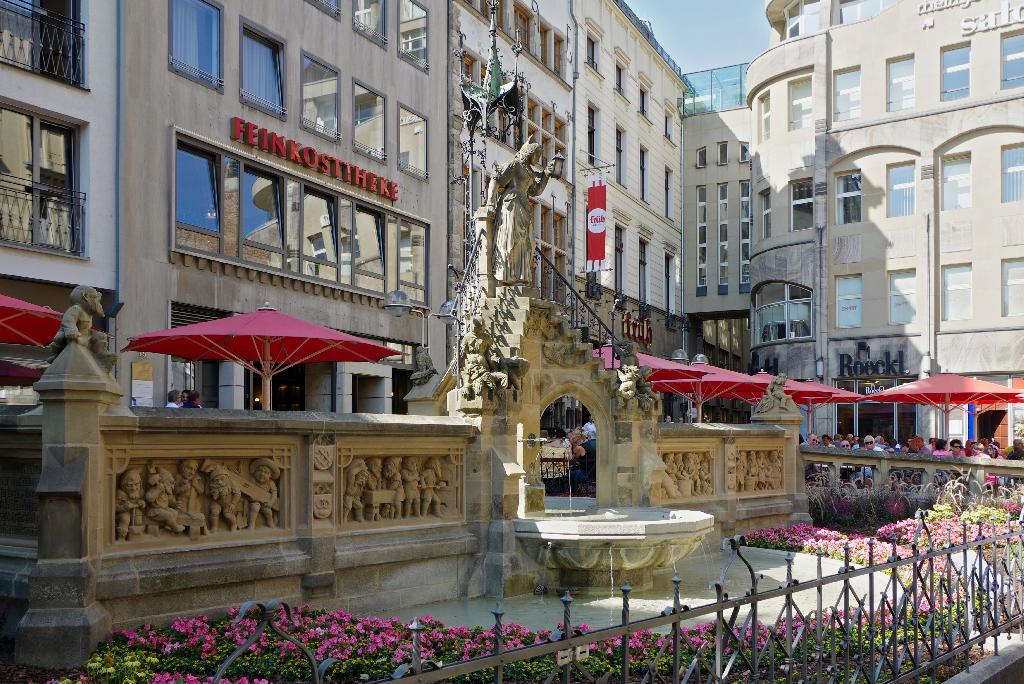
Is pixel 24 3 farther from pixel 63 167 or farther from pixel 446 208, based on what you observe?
pixel 446 208

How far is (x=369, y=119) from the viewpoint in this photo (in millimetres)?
26828

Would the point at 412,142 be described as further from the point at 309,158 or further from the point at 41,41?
the point at 41,41

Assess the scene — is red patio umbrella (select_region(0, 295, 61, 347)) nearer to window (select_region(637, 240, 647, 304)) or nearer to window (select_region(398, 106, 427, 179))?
window (select_region(398, 106, 427, 179))

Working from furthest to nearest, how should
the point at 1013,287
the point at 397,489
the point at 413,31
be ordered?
the point at 1013,287 < the point at 413,31 < the point at 397,489

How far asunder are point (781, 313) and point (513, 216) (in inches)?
1148

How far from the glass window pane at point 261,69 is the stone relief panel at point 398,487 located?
13.7m

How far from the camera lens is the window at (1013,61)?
35656 millimetres

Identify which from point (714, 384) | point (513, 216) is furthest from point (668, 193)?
point (513, 216)

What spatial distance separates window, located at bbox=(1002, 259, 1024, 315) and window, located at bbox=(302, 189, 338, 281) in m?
22.8

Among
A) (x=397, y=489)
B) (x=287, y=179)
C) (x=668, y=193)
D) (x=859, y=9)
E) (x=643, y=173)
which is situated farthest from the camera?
(x=668, y=193)

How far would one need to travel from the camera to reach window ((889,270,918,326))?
3738 cm

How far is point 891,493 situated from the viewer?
65.3ft

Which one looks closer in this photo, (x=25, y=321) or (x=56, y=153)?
(x=25, y=321)

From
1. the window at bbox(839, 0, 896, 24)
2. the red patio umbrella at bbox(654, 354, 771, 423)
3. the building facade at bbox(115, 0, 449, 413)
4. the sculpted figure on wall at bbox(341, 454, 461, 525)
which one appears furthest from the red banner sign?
the sculpted figure on wall at bbox(341, 454, 461, 525)
